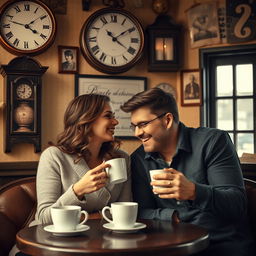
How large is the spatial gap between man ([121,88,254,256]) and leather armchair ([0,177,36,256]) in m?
0.75

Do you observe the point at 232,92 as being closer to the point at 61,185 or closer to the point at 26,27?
the point at 26,27

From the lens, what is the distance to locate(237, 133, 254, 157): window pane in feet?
13.7

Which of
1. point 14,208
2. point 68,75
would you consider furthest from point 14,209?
point 68,75

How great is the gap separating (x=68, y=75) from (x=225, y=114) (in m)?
1.42

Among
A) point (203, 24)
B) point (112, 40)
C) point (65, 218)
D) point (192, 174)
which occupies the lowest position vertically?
point (65, 218)

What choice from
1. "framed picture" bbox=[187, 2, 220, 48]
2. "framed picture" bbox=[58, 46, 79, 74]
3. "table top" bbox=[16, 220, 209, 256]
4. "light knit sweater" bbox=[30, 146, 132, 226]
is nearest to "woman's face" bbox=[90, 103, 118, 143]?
"light knit sweater" bbox=[30, 146, 132, 226]

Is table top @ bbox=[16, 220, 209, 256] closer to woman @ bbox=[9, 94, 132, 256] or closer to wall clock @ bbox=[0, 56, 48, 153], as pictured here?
woman @ bbox=[9, 94, 132, 256]

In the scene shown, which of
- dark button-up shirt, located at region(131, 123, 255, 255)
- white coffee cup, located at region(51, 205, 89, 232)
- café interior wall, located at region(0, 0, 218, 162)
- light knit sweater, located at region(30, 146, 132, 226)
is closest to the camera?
white coffee cup, located at region(51, 205, 89, 232)

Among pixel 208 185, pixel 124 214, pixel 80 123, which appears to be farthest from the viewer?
pixel 80 123

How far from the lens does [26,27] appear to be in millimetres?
3865

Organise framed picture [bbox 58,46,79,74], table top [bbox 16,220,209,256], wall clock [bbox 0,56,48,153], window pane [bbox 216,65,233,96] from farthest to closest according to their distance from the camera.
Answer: window pane [bbox 216,65,233,96]
framed picture [bbox 58,46,79,74]
wall clock [bbox 0,56,48,153]
table top [bbox 16,220,209,256]

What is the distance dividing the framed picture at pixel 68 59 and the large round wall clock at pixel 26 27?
5.9 inches

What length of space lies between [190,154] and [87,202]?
0.59 metres

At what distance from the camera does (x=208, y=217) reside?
92.0 inches
